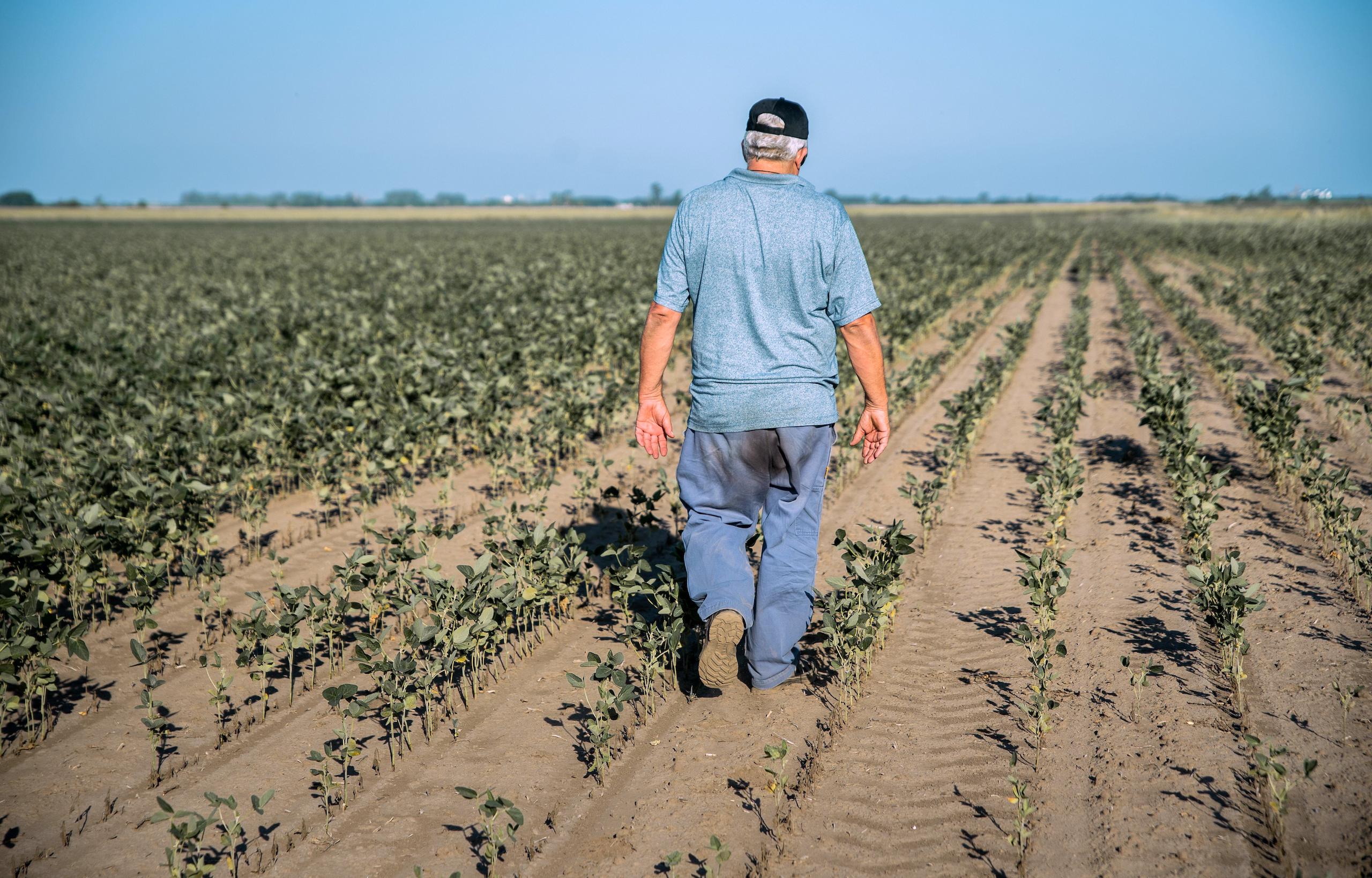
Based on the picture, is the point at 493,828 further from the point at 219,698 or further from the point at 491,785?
the point at 219,698

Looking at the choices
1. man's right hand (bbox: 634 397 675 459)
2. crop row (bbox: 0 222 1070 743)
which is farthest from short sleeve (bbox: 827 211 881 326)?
crop row (bbox: 0 222 1070 743)

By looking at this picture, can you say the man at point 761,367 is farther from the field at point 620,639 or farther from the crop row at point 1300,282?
the crop row at point 1300,282

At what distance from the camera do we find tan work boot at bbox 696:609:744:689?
10.3 feet

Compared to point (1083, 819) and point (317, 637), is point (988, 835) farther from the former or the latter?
point (317, 637)

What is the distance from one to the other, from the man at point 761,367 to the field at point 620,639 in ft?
1.43

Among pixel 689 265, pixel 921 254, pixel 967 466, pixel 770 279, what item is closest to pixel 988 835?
pixel 770 279

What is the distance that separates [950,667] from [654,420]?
181 centimetres

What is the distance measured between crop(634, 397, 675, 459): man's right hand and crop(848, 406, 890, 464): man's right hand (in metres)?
0.81

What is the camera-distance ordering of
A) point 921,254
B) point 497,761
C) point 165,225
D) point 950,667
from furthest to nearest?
point 165,225 → point 921,254 → point 950,667 → point 497,761

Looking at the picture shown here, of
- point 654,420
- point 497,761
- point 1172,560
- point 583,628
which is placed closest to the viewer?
point 497,761

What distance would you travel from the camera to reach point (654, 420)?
11.1 feet

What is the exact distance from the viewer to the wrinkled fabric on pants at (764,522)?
10.6 ft

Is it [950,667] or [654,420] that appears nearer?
[654,420]

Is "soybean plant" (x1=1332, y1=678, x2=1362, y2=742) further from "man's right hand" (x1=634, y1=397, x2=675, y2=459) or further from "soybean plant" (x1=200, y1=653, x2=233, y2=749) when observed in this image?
"soybean plant" (x1=200, y1=653, x2=233, y2=749)
